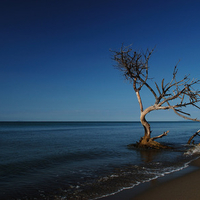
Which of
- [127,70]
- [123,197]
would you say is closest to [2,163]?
[123,197]

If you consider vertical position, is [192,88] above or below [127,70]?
below

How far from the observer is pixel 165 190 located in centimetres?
615

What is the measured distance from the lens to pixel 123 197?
5770mm

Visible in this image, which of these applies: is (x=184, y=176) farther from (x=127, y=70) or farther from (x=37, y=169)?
(x=127, y=70)

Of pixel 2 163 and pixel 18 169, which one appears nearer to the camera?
pixel 18 169

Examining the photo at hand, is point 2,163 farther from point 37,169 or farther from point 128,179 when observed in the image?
point 128,179

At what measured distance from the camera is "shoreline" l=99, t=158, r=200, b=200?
5602 mm

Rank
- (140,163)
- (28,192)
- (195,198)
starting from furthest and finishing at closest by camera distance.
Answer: (140,163)
(28,192)
(195,198)

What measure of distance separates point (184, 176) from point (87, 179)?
3945mm

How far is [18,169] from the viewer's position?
9.82 m

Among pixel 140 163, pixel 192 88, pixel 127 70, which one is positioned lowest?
pixel 140 163

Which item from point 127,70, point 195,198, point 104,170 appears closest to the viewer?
point 195,198

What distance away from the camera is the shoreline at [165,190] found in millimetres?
5602

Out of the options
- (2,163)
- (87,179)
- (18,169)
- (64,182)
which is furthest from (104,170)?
(2,163)
